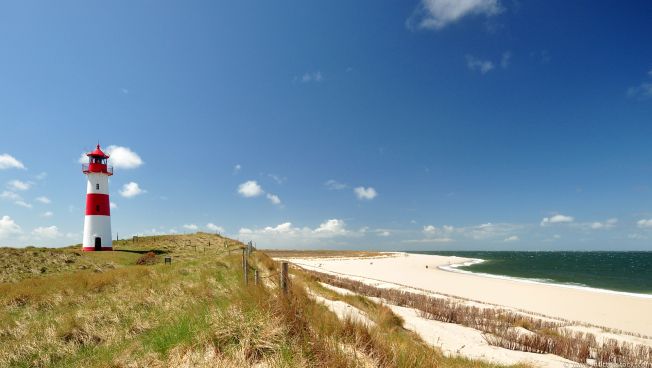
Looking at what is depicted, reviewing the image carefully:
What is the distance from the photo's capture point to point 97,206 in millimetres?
38938

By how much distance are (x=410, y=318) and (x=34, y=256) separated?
30636 mm

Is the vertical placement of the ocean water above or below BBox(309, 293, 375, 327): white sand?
below

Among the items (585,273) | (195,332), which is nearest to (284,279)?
(195,332)

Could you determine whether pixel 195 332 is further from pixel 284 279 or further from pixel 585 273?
pixel 585 273

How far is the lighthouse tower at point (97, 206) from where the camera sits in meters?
37.6

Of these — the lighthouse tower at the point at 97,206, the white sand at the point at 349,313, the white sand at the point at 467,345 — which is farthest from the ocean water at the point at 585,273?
the lighthouse tower at the point at 97,206

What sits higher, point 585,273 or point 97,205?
point 97,205

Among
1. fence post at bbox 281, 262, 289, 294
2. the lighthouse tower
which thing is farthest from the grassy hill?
the lighthouse tower

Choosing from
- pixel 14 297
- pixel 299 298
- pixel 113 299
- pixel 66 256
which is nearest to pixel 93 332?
pixel 113 299

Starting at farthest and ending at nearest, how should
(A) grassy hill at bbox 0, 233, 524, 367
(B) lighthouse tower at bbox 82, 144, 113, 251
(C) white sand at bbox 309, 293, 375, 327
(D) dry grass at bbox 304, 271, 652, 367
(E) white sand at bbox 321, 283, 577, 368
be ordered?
(B) lighthouse tower at bbox 82, 144, 113, 251 < (D) dry grass at bbox 304, 271, 652, 367 < (E) white sand at bbox 321, 283, 577, 368 < (C) white sand at bbox 309, 293, 375, 327 < (A) grassy hill at bbox 0, 233, 524, 367

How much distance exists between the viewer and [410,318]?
48.8ft

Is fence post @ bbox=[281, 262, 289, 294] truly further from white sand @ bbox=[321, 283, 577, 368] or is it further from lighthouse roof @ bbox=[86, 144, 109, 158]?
lighthouse roof @ bbox=[86, 144, 109, 158]

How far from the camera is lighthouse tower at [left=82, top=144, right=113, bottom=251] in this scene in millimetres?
37594

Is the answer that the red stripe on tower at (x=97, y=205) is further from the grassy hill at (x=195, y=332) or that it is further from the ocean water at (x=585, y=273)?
the ocean water at (x=585, y=273)
